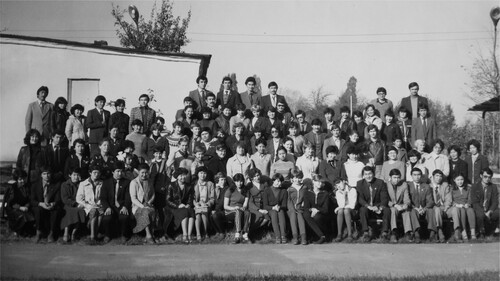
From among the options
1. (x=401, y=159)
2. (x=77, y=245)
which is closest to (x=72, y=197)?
(x=77, y=245)

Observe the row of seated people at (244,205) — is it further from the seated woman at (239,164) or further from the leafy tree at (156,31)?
the leafy tree at (156,31)

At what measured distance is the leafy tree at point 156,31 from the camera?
10.5 meters

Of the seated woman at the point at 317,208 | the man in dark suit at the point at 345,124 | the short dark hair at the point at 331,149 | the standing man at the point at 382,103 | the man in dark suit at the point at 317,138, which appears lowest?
the seated woman at the point at 317,208

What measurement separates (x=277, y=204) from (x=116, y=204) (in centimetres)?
247

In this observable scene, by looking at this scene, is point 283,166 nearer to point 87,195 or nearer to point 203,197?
point 203,197

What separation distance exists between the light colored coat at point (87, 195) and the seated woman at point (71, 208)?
8cm

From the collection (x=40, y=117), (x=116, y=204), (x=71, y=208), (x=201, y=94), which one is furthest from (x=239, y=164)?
(x=40, y=117)

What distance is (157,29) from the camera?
13.8 meters

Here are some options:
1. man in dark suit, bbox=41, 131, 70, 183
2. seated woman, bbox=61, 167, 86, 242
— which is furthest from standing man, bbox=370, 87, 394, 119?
man in dark suit, bbox=41, 131, 70, 183

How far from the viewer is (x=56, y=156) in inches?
317

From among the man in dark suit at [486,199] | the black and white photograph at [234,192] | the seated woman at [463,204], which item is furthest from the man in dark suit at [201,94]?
the man in dark suit at [486,199]

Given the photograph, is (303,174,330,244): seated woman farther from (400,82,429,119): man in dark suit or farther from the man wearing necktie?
(400,82,429,119): man in dark suit

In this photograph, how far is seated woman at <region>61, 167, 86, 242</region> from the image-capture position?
7262 millimetres

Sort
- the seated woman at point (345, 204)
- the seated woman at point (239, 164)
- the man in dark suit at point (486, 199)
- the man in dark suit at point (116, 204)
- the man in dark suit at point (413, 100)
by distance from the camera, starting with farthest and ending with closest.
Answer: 1. the man in dark suit at point (413, 100)
2. the seated woman at point (239, 164)
3. the man in dark suit at point (486, 199)
4. the seated woman at point (345, 204)
5. the man in dark suit at point (116, 204)
